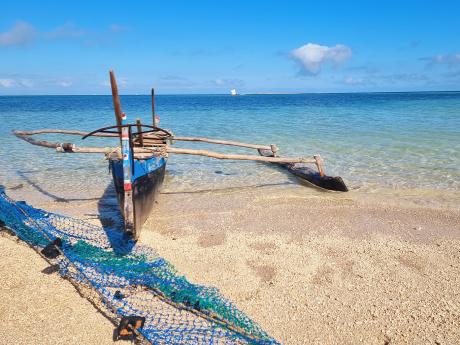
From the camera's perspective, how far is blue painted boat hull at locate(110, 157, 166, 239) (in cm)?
492

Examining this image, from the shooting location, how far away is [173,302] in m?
3.61

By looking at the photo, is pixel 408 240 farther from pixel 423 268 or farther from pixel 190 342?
pixel 190 342

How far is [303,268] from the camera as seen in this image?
4.56 metres

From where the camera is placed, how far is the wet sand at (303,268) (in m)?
3.39

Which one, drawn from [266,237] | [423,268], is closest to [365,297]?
[423,268]

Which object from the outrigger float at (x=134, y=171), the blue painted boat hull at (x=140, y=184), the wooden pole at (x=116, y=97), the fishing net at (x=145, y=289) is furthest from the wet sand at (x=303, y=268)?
the wooden pole at (x=116, y=97)

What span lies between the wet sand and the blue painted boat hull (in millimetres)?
517

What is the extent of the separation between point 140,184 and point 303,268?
2.72 m

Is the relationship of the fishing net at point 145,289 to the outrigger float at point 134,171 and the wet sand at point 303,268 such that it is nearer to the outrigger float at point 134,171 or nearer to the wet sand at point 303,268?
the wet sand at point 303,268

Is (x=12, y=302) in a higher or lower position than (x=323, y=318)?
higher

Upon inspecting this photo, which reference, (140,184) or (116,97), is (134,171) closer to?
(140,184)

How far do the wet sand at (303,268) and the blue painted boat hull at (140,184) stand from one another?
0.52 m

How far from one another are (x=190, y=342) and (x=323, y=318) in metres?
1.43

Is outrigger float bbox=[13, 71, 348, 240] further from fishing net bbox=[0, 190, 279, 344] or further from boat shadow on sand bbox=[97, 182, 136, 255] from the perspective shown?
fishing net bbox=[0, 190, 279, 344]
